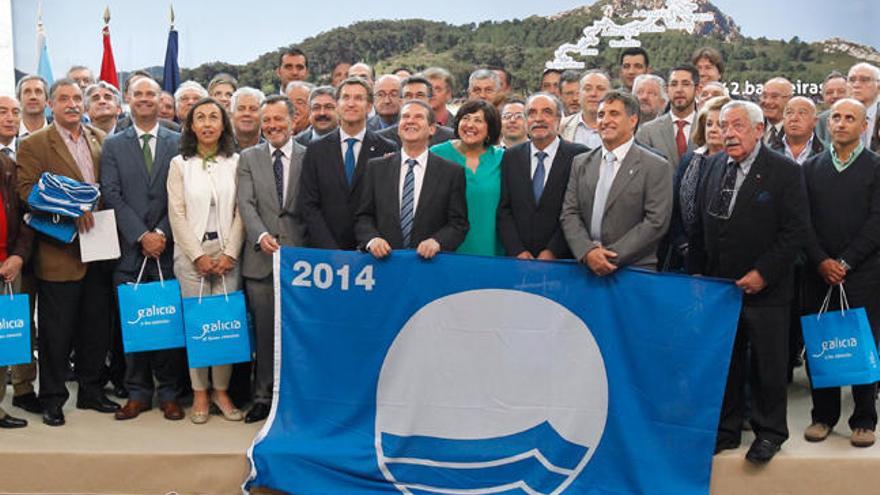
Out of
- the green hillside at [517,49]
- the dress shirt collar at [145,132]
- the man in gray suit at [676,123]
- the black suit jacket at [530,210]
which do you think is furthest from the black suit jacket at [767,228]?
the green hillside at [517,49]

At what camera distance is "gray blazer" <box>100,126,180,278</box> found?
5.17 meters

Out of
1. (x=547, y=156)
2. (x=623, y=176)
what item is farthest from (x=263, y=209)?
(x=623, y=176)

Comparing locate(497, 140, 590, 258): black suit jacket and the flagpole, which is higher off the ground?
the flagpole

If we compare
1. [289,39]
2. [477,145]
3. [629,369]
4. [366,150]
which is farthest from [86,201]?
[289,39]

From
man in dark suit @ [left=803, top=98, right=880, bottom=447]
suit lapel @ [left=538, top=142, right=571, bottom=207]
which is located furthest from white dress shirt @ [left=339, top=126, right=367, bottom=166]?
man in dark suit @ [left=803, top=98, right=880, bottom=447]

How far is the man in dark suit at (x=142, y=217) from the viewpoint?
16.9 ft

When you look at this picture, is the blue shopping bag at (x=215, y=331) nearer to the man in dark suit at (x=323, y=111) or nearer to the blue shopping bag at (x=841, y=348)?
the man in dark suit at (x=323, y=111)

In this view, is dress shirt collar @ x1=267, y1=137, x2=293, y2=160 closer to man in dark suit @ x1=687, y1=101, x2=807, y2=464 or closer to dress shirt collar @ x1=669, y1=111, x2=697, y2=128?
man in dark suit @ x1=687, y1=101, x2=807, y2=464

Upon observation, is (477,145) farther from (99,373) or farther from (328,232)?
(99,373)

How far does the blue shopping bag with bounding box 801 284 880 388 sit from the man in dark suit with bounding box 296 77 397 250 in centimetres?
223

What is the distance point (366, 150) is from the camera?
5086 mm

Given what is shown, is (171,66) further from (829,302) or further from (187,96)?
(829,302)

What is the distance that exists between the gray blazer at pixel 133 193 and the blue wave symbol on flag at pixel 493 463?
1684 millimetres

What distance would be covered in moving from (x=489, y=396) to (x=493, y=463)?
30 cm
